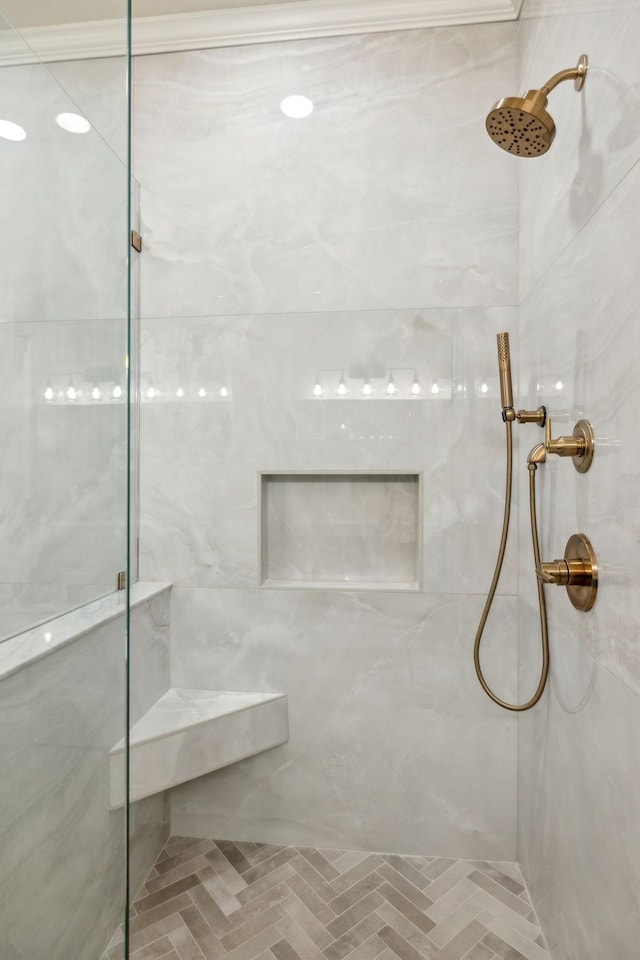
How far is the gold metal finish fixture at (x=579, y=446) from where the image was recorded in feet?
3.56

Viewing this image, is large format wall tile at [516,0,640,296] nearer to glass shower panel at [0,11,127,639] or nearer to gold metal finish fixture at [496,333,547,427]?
→ gold metal finish fixture at [496,333,547,427]

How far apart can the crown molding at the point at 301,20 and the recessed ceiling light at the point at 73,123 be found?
1240 mm

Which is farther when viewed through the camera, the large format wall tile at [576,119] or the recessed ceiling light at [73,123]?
the large format wall tile at [576,119]

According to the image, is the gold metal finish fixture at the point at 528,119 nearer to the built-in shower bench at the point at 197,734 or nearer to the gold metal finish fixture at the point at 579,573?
the gold metal finish fixture at the point at 579,573

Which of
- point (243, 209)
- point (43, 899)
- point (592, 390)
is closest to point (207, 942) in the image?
point (43, 899)

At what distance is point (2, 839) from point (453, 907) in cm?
129

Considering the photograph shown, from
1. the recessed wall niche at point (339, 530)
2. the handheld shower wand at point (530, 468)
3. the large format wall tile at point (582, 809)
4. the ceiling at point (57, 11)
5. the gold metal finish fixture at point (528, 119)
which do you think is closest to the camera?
the ceiling at point (57, 11)

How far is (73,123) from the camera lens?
0.85 metres

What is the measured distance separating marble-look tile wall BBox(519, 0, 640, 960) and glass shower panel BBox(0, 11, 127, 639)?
81 centimetres

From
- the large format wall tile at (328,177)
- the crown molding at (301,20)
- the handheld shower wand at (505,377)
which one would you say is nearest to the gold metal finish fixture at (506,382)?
the handheld shower wand at (505,377)

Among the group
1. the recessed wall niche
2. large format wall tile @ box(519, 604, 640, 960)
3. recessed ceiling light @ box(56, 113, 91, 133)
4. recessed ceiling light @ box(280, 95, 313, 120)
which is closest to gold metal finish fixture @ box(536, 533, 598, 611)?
large format wall tile @ box(519, 604, 640, 960)

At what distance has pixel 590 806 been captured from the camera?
3.59ft

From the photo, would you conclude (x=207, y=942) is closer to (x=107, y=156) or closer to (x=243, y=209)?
(x=107, y=156)

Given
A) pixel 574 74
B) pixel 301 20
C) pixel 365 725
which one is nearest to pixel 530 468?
pixel 574 74
